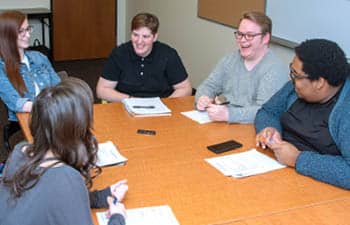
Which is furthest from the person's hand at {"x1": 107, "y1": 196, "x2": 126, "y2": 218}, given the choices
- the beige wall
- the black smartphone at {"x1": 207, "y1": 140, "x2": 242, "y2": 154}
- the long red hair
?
the beige wall

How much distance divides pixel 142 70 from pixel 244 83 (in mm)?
762

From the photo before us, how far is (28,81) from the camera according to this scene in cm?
299

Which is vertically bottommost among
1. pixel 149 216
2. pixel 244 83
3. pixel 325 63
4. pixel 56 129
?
pixel 149 216

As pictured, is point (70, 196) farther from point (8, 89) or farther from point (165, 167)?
point (8, 89)

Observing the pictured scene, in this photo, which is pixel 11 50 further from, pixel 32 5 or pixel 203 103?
pixel 32 5

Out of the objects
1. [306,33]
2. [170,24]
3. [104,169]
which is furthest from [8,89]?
[170,24]

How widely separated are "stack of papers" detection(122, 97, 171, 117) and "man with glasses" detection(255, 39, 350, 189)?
699 mm

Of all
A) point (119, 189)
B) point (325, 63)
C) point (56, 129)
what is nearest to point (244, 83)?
point (325, 63)

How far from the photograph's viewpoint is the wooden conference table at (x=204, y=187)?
1674 millimetres

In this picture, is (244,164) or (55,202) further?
(244,164)

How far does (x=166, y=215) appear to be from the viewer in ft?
5.36

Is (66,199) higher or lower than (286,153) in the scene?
higher

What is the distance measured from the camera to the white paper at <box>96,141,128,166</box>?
2.03 metres

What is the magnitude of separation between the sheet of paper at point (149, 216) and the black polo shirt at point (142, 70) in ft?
5.30
